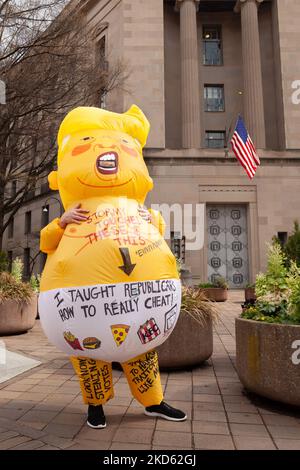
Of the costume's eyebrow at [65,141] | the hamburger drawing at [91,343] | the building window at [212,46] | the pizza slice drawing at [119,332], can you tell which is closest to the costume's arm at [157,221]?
the costume's eyebrow at [65,141]

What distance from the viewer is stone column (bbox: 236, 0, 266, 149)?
26812mm

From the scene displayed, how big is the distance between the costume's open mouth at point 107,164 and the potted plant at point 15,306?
22.3 feet

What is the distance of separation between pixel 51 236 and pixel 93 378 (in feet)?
4.84

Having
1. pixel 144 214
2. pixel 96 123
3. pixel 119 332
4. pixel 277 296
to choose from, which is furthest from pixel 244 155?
pixel 119 332

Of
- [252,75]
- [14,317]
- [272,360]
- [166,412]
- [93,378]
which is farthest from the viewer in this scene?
[252,75]

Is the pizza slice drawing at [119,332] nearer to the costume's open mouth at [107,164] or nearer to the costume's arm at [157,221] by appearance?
the costume's arm at [157,221]

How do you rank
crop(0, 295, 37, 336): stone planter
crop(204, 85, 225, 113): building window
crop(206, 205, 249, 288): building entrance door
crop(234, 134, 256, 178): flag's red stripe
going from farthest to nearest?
crop(204, 85, 225, 113): building window
crop(206, 205, 249, 288): building entrance door
crop(234, 134, 256, 178): flag's red stripe
crop(0, 295, 37, 336): stone planter

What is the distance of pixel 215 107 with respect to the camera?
30.3 metres

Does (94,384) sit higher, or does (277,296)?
(277,296)

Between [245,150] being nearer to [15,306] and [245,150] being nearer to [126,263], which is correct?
[15,306]

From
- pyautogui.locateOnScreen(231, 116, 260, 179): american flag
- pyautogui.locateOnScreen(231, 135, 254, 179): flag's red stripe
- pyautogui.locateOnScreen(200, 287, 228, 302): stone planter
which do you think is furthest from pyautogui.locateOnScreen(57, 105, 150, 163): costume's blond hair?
pyautogui.locateOnScreen(200, 287, 228, 302): stone planter

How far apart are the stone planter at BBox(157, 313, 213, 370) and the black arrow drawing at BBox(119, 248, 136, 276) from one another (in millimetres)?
2803

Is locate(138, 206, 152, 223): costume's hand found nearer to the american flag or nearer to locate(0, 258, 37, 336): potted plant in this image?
locate(0, 258, 37, 336): potted plant

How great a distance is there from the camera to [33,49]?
14.0m
